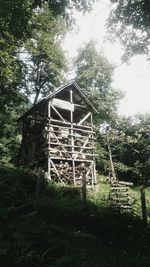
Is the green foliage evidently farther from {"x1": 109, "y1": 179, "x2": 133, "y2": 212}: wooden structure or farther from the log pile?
{"x1": 109, "y1": 179, "x2": 133, "y2": 212}: wooden structure

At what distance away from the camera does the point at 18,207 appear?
10.0 m

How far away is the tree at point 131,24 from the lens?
11250mm

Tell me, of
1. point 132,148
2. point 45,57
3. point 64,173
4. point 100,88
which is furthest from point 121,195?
point 100,88

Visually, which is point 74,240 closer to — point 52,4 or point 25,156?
point 52,4

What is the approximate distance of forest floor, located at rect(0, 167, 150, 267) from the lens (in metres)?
7.12

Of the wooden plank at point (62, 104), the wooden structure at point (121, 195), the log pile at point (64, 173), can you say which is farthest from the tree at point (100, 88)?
the wooden structure at point (121, 195)

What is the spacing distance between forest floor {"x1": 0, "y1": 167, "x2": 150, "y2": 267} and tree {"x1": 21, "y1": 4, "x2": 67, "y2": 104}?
18.8 metres

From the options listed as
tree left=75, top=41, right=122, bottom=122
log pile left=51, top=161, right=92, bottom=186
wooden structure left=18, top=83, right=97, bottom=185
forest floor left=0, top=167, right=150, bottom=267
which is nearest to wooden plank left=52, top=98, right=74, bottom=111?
wooden structure left=18, top=83, right=97, bottom=185

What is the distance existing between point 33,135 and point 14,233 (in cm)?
1593

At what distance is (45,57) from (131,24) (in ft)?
67.3

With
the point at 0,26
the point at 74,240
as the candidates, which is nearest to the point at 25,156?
the point at 0,26

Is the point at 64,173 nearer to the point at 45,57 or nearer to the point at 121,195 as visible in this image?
the point at 121,195

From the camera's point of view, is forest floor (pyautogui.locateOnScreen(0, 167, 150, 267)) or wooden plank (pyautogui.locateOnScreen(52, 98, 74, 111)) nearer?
forest floor (pyautogui.locateOnScreen(0, 167, 150, 267))

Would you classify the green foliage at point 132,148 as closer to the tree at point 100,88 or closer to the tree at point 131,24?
the tree at point 100,88
